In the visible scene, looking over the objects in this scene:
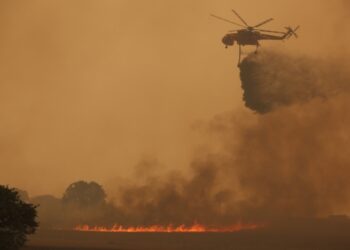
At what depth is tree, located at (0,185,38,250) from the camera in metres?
82.8

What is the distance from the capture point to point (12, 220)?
83.5m

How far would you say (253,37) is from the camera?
174125 millimetres

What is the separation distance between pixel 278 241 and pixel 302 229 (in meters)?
27.7

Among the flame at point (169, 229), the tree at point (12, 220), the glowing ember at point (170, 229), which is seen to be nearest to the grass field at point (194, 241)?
the flame at point (169, 229)

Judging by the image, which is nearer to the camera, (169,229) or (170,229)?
(170,229)

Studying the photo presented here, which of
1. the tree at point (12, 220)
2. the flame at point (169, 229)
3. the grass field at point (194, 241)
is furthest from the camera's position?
the flame at point (169, 229)

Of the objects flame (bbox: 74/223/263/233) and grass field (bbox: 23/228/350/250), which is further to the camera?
flame (bbox: 74/223/263/233)

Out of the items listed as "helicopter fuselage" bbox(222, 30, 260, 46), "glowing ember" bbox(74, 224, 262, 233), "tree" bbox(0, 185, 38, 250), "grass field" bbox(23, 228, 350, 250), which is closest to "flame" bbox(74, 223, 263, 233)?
"glowing ember" bbox(74, 224, 262, 233)

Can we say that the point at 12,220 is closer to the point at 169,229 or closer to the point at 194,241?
the point at 194,241

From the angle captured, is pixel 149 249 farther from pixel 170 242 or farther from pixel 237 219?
pixel 237 219

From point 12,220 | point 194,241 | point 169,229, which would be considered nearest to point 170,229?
point 169,229

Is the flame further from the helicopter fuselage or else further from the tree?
the tree

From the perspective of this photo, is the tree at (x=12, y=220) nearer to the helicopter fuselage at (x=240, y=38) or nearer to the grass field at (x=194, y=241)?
the grass field at (x=194, y=241)

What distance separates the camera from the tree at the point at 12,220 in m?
82.8
